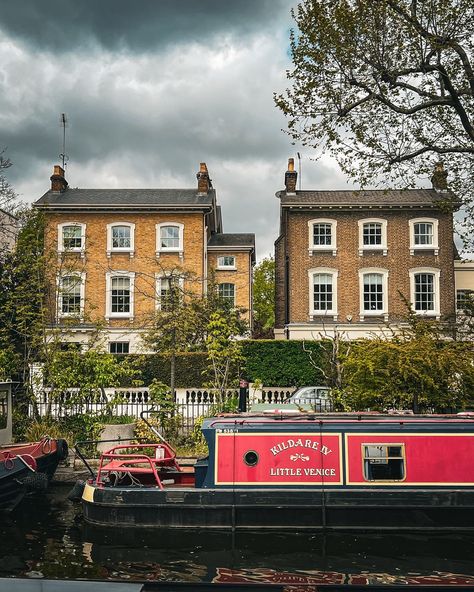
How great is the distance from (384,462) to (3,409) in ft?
30.2

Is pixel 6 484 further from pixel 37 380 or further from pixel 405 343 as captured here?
pixel 405 343

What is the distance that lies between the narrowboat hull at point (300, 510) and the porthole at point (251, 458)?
478 mm

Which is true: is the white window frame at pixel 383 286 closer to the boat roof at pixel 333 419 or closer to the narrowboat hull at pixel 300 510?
the boat roof at pixel 333 419

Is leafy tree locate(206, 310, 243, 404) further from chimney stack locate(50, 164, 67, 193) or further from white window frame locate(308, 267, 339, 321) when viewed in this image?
chimney stack locate(50, 164, 67, 193)

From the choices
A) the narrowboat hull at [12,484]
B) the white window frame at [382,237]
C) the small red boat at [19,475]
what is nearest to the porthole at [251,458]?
the small red boat at [19,475]

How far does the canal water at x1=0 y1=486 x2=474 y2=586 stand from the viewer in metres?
8.78

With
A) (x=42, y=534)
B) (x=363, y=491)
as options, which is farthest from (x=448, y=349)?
(x=42, y=534)

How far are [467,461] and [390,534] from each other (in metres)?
1.87

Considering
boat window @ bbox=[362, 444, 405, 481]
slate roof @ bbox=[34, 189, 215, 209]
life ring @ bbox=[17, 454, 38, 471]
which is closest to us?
boat window @ bbox=[362, 444, 405, 481]

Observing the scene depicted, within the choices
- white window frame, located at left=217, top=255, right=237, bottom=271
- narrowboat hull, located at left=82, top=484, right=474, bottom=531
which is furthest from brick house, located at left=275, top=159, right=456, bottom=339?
narrowboat hull, located at left=82, top=484, right=474, bottom=531

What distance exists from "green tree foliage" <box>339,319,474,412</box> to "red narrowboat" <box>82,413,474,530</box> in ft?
9.98

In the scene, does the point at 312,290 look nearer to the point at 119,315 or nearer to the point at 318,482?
the point at 119,315

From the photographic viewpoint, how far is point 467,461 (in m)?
10.7

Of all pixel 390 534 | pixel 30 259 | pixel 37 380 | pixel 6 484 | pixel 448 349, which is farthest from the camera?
pixel 30 259
